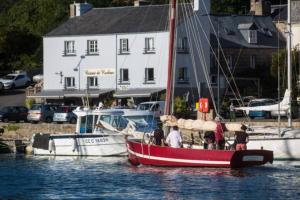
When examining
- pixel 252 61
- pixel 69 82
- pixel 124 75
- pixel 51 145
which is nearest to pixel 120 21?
pixel 124 75

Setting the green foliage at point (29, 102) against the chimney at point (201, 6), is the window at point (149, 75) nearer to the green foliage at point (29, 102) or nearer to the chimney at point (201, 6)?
the chimney at point (201, 6)

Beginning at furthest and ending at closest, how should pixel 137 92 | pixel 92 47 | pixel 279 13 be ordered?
pixel 279 13 → pixel 92 47 → pixel 137 92

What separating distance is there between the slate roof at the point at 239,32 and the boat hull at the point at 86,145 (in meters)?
38.1

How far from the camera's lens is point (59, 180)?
50625mm

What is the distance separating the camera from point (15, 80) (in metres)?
108

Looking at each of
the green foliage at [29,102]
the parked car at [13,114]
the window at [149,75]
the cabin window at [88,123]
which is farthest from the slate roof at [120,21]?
the cabin window at [88,123]

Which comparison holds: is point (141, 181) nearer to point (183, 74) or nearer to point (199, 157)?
point (199, 157)

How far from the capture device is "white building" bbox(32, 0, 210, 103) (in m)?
94.8

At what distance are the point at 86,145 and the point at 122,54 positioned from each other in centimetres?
3395

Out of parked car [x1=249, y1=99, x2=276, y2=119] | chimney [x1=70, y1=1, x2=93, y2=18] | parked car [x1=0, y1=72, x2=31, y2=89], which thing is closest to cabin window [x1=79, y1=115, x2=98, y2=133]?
parked car [x1=249, y1=99, x2=276, y2=119]

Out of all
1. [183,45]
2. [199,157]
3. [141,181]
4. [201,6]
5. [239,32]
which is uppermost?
[201,6]

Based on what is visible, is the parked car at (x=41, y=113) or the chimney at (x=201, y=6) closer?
the parked car at (x=41, y=113)

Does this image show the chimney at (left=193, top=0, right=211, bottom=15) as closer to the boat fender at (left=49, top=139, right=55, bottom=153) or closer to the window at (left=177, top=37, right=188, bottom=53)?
the window at (left=177, top=37, right=188, bottom=53)

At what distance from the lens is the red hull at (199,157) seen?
50.8m
